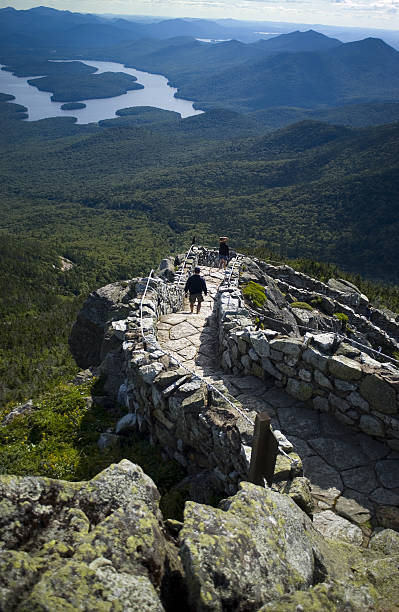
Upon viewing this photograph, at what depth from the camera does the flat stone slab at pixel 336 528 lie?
6.15 metres

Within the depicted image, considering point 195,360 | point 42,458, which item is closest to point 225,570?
point 42,458

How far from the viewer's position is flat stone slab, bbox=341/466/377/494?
23.4 ft

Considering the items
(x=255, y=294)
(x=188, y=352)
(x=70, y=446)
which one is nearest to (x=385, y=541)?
(x=70, y=446)

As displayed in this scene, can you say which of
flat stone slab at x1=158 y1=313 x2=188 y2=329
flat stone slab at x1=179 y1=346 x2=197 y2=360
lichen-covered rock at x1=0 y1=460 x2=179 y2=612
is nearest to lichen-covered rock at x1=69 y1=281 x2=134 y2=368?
flat stone slab at x1=158 y1=313 x2=188 y2=329

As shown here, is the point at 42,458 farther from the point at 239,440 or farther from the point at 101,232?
the point at 101,232

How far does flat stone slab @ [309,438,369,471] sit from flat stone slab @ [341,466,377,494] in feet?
0.36

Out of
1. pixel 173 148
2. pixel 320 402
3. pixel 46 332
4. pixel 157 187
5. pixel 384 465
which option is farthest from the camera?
pixel 173 148

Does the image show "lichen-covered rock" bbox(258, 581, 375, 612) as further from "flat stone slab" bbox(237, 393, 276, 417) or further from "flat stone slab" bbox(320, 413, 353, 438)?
"flat stone slab" bbox(237, 393, 276, 417)

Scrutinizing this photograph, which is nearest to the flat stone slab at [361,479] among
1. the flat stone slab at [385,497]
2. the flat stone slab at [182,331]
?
the flat stone slab at [385,497]

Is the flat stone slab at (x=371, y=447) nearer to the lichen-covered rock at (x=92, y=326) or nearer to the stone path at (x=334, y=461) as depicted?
the stone path at (x=334, y=461)

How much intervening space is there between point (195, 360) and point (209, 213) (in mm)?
100435

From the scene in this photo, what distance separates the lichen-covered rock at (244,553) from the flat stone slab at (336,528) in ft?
6.20

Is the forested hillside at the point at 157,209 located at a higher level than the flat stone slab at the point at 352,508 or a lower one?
lower

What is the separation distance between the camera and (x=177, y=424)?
7992 millimetres
